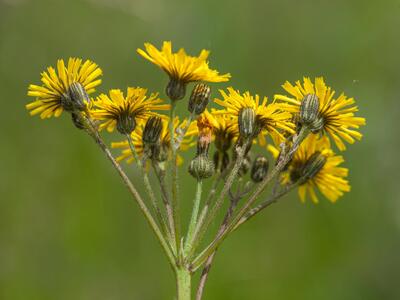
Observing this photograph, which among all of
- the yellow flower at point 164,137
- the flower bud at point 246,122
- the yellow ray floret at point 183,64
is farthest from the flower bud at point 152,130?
→ the flower bud at point 246,122

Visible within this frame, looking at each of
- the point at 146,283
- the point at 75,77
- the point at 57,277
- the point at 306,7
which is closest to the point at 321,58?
the point at 306,7

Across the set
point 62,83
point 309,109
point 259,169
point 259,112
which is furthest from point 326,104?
point 62,83

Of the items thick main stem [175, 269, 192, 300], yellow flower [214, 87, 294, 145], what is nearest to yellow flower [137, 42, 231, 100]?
yellow flower [214, 87, 294, 145]

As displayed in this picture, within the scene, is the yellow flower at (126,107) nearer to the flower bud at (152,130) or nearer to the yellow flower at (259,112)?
the flower bud at (152,130)

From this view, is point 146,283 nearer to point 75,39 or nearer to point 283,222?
point 283,222

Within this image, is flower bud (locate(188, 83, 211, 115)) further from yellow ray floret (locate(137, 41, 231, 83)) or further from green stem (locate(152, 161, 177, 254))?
green stem (locate(152, 161, 177, 254))

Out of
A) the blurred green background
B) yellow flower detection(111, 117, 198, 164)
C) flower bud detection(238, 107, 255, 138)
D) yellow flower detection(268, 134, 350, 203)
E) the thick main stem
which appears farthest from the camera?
the blurred green background
